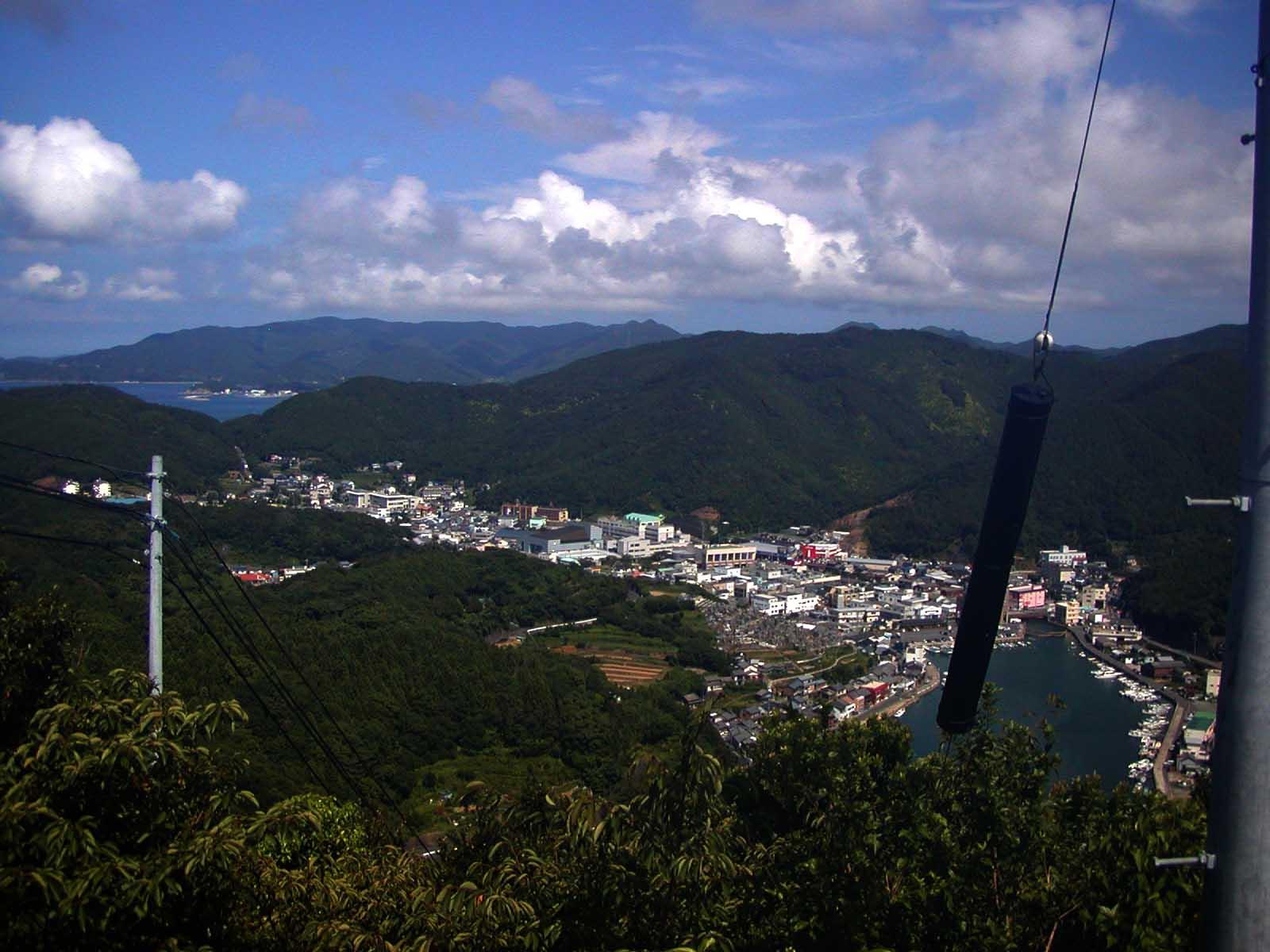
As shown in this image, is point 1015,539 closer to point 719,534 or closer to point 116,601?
point 116,601

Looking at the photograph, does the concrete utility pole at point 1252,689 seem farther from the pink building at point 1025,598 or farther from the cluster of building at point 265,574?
the pink building at point 1025,598

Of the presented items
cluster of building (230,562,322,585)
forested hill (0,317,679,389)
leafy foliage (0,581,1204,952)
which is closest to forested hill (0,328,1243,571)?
cluster of building (230,562,322,585)

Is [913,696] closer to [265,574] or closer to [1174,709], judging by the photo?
[1174,709]

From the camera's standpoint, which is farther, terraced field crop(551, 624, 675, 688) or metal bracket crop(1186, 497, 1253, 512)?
terraced field crop(551, 624, 675, 688)

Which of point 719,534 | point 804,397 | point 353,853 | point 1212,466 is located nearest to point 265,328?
point 804,397

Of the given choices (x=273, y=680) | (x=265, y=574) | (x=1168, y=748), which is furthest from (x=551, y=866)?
(x=265, y=574)

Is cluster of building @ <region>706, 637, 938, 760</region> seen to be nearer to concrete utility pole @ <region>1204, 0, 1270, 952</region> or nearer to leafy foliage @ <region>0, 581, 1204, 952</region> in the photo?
leafy foliage @ <region>0, 581, 1204, 952</region>

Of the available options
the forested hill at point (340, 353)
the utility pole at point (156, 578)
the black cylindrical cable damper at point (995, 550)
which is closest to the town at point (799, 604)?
the black cylindrical cable damper at point (995, 550)
